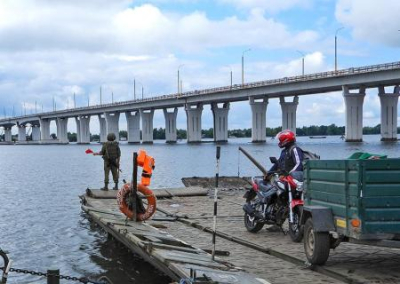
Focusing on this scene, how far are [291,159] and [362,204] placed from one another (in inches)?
148

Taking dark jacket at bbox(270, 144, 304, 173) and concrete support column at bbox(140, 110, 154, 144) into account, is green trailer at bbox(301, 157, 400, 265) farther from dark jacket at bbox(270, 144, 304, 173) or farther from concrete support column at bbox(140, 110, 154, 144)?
concrete support column at bbox(140, 110, 154, 144)

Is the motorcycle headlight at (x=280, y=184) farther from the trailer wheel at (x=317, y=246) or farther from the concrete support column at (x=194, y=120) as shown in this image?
the concrete support column at (x=194, y=120)

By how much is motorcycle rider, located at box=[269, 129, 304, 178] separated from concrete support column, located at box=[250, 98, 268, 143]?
104359 mm

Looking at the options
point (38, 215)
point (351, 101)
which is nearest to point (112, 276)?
point (38, 215)

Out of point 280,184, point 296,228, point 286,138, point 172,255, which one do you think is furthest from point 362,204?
point 286,138

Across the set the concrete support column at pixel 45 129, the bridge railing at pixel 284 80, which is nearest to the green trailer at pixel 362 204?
the bridge railing at pixel 284 80

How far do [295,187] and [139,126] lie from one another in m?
147

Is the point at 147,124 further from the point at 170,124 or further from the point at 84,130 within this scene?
the point at 84,130

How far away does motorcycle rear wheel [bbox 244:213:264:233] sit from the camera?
40.4 feet

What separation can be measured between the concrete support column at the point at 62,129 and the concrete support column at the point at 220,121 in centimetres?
6177

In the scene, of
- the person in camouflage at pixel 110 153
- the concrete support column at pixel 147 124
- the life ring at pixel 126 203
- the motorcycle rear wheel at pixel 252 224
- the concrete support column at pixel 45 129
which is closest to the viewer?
the motorcycle rear wheel at pixel 252 224

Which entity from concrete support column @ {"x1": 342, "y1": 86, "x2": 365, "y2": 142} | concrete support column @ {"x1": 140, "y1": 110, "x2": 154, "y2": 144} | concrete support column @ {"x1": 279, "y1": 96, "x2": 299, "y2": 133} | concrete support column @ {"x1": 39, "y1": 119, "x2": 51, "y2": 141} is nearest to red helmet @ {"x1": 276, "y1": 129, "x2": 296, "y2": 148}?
concrete support column @ {"x1": 342, "y1": 86, "x2": 365, "y2": 142}

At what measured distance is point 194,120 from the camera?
13562cm

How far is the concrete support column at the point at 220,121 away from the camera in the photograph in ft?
442
